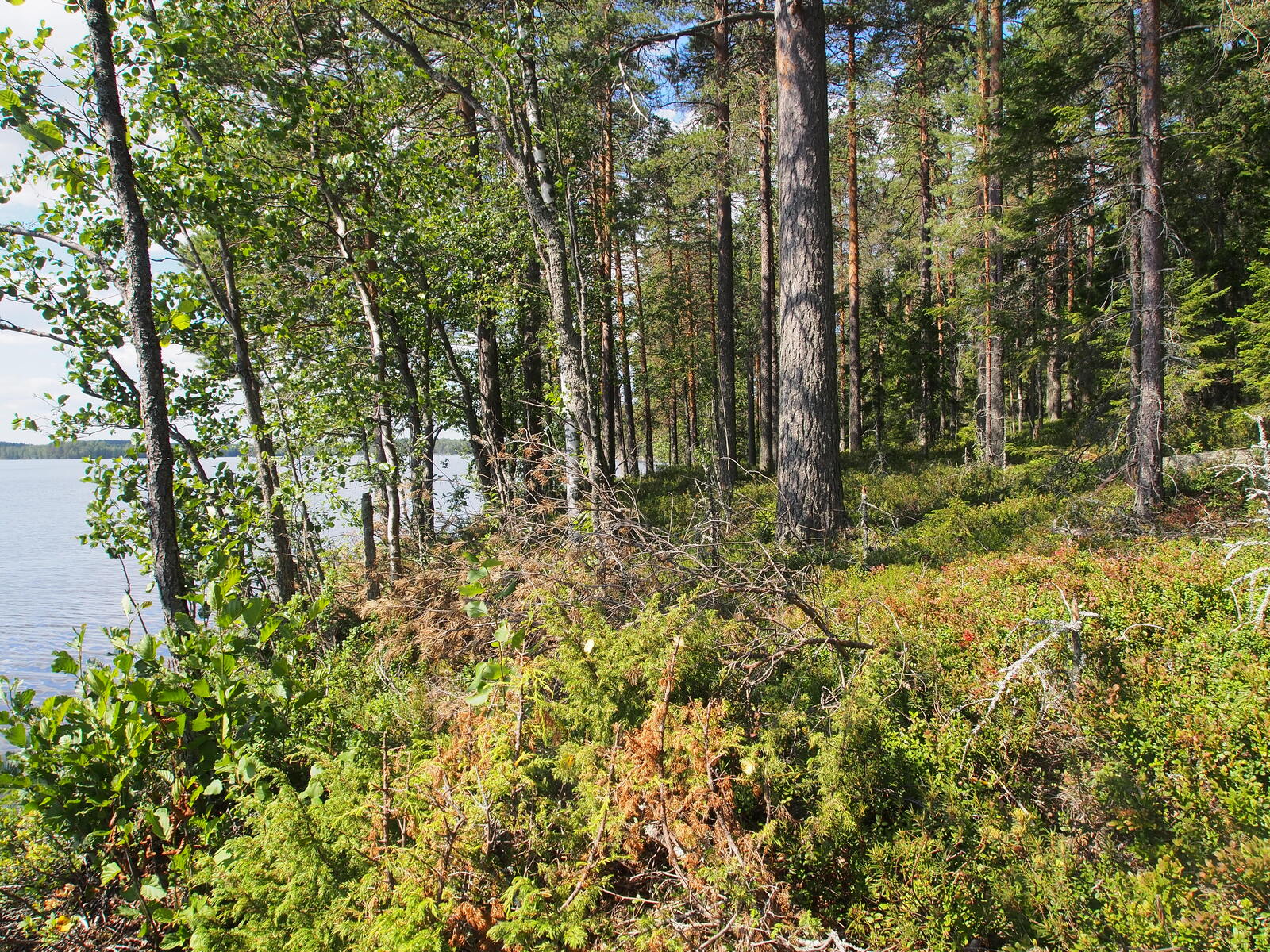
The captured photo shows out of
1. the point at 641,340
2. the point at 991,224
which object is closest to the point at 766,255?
the point at 991,224

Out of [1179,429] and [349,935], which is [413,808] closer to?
[349,935]

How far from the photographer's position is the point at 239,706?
286 centimetres

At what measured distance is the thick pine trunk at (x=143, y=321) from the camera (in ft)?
11.8

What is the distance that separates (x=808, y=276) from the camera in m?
6.61

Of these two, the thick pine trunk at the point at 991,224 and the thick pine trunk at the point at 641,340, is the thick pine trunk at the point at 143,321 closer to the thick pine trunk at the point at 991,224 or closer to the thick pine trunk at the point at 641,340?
the thick pine trunk at the point at 991,224

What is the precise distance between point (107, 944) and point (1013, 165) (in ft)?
44.8

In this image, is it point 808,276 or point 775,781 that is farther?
point 808,276

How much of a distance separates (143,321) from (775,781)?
4.18 meters

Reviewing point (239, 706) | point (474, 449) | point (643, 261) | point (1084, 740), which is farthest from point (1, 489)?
point (1084, 740)

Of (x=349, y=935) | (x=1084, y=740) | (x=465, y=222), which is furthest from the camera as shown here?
(x=465, y=222)

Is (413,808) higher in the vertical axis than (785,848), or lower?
higher

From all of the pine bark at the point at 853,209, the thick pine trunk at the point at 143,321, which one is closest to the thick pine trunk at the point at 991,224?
the pine bark at the point at 853,209

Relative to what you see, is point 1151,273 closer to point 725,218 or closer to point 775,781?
point 775,781

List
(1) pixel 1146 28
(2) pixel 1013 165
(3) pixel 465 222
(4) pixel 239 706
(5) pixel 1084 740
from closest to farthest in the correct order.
→ 1. (5) pixel 1084 740
2. (4) pixel 239 706
3. (1) pixel 1146 28
4. (3) pixel 465 222
5. (2) pixel 1013 165
